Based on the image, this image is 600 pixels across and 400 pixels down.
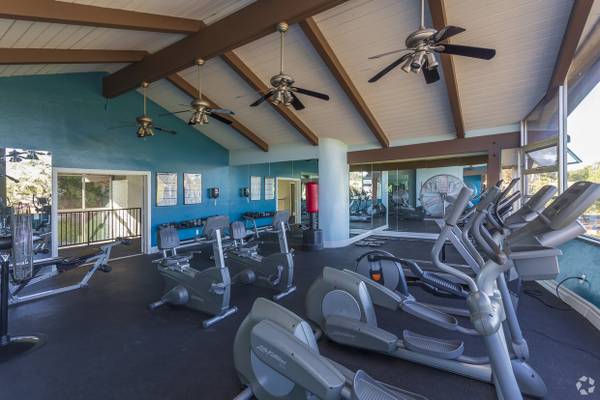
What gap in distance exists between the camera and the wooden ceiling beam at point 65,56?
12.3 ft

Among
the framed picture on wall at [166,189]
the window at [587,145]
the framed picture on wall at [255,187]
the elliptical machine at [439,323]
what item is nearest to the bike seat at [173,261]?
the elliptical machine at [439,323]

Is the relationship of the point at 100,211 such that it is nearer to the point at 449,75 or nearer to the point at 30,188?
the point at 30,188

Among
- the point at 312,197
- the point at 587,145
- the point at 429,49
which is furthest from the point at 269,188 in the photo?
the point at 587,145

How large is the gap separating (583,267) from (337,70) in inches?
168

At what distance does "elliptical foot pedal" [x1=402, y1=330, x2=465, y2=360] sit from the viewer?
6.89 ft

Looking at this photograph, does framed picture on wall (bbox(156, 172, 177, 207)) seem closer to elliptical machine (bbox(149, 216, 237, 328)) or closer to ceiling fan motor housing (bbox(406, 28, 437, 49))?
elliptical machine (bbox(149, 216, 237, 328))

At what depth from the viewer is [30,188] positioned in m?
4.66

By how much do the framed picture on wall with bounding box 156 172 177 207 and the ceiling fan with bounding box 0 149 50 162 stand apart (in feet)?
7.24

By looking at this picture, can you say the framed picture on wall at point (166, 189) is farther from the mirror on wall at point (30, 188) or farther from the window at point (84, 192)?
the window at point (84, 192)

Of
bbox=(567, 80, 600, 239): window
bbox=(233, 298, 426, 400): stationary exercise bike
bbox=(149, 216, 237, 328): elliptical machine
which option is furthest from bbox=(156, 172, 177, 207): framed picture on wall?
bbox=(567, 80, 600, 239): window

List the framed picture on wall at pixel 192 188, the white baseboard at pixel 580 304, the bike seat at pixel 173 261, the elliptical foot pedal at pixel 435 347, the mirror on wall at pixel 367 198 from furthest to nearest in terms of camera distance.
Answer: the mirror on wall at pixel 367 198 → the framed picture on wall at pixel 192 188 → the bike seat at pixel 173 261 → the white baseboard at pixel 580 304 → the elliptical foot pedal at pixel 435 347

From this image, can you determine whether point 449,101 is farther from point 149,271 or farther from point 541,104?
point 149,271

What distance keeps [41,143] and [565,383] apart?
7.65 meters

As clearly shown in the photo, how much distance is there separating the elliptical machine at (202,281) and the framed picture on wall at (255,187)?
17.6 feet
